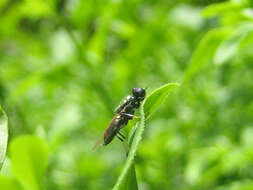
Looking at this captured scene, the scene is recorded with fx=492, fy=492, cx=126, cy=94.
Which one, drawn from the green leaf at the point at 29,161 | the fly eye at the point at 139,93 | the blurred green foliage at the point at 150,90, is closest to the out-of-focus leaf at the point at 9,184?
the green leaf at the point at 29,161

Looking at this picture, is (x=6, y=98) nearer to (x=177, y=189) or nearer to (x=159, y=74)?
(x=159, y=74)

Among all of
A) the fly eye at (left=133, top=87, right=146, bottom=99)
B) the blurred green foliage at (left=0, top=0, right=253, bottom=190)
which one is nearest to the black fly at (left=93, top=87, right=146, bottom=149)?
the fly eye at (left=133, top=87, right=146, bottom=99)

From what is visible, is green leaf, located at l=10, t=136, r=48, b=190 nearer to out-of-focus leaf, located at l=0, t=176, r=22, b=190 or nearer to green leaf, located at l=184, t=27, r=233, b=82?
out-of-focus leaf, located at l=0, t=176, r=22, b=190

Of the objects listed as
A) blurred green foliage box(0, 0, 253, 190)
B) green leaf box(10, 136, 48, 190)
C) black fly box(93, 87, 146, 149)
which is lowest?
green leaf box(10, 136, 48, 190)

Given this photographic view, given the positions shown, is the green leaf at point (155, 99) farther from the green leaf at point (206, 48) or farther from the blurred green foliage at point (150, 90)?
the blurred green foliage at point (150, 90)

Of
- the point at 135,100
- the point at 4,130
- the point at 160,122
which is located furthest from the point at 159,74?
the point at 4,130
